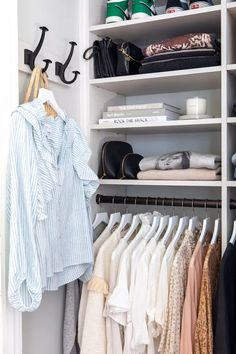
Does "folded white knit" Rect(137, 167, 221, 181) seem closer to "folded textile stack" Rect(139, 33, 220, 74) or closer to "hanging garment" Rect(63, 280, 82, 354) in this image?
"folded textile stack" Rect(139, 33, 220, 74)

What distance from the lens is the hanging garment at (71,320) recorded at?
1602 millimetres

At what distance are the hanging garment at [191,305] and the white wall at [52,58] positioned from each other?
1.74 ft

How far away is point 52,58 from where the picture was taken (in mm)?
1541

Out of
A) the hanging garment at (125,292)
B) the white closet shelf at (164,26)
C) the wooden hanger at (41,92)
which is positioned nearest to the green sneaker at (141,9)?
the white closet shelf at (164,26)

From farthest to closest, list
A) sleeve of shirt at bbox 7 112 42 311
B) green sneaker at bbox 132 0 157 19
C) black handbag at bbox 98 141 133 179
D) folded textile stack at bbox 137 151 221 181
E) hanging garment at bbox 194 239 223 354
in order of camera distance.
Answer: black handbag at bbox 98 141 133 179
green sneaker at bbox 132 0 157 19
folded textile stack at bbox 137 151 221 181
hanging garment at bbox 194 239 223 354
sleeve of shirt at bbox 7 112 42 311

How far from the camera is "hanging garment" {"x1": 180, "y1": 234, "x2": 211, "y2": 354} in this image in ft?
4.49

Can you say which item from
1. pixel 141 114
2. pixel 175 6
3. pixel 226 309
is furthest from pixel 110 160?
pixel 226 309

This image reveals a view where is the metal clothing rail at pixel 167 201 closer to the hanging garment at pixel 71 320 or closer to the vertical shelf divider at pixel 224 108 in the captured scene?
the vertical shelf divider at pixel 224 108

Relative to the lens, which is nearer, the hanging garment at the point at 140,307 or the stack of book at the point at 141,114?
the hanging garment at the point at 140,307

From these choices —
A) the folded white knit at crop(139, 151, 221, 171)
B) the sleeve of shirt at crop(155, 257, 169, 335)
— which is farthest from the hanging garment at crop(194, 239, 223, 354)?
the folded white knit at crop(139, 151, 221, 171)

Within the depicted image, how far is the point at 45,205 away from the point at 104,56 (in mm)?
771

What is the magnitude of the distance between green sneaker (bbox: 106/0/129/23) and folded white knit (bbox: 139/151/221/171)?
622 millimetres

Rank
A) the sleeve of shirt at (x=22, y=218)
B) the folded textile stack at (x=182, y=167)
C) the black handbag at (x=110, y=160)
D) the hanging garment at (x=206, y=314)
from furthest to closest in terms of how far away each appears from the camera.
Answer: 1. the black handbag at (x=110, y=160)
2. the folded textile stack at (x=182, y=167)
3. the hanging garment at (x=206, y=314)
4. the sleeve of shirt at (x=22, y=218)

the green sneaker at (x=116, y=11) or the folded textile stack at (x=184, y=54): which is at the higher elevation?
the green sneaker at (x=116, y=11)
